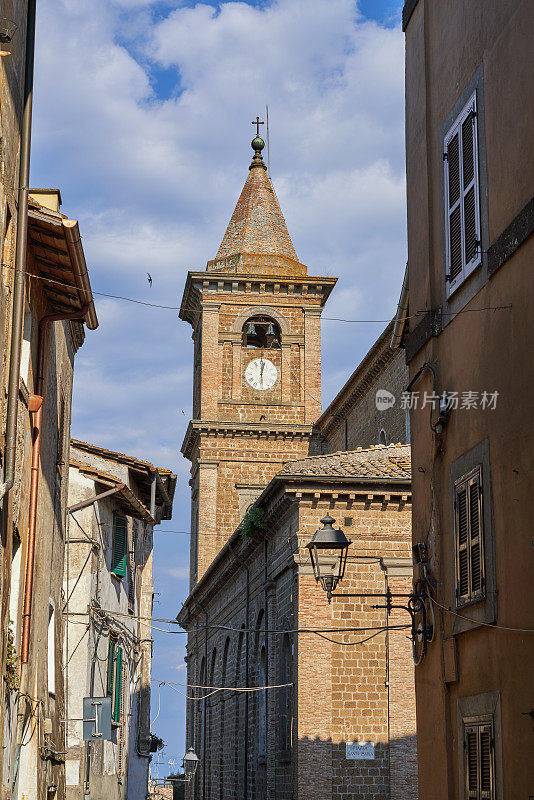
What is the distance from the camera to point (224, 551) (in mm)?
27516

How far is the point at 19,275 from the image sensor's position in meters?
9.98

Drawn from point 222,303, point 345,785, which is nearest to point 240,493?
point 222,303

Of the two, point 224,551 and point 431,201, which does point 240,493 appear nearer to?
point 224,551

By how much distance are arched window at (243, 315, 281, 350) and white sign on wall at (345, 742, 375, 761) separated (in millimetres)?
21037

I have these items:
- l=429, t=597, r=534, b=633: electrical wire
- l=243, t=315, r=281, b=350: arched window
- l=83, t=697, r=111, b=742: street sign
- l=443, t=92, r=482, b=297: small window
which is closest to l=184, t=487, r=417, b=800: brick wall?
l=83, t=697, r=111, b=742: street sign

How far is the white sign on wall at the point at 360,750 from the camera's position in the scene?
62.0 feet

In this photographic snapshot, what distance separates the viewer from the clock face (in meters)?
37.7

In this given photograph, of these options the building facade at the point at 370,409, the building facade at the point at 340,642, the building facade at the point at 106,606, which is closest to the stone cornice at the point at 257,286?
the building facade at the point at 370,409

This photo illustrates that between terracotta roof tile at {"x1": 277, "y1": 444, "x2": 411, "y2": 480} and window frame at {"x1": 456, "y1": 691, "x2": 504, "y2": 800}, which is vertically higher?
terracotta roof tile at {"x1": 277, "y1": 444, "x2": 411, "y2": 480}

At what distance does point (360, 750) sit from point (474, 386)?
1097 centimetres

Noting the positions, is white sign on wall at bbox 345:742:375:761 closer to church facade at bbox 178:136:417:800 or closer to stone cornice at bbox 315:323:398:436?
church facade at bbox 178:136:417:800

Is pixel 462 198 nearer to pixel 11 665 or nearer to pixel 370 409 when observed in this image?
pixel 11 665

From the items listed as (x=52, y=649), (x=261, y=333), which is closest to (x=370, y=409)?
(x=261, y=333)

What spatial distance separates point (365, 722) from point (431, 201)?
35.4ft
